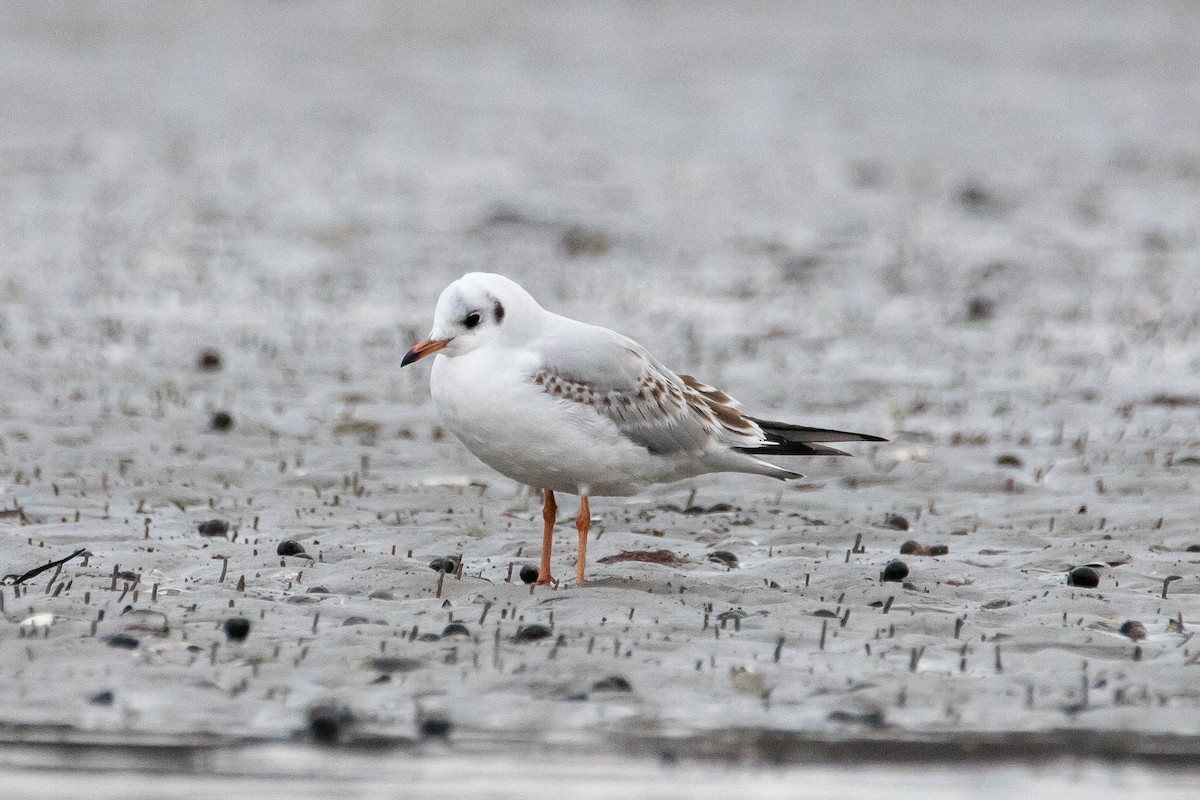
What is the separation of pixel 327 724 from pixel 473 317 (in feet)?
7.54

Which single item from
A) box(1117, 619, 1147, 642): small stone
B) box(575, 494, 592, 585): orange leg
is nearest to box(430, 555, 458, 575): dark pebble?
box(575, 494, 592, 585): orange leg

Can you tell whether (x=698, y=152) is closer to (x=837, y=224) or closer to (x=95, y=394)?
(x=837, y=224)

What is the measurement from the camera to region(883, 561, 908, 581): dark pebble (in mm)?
8328

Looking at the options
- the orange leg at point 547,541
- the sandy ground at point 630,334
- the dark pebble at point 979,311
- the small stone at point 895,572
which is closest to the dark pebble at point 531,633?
the sandy ground at point 630,334

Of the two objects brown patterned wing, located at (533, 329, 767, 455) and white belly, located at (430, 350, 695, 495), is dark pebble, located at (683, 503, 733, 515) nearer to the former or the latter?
brown patterned wing, located at (533, 329, 767, 455)

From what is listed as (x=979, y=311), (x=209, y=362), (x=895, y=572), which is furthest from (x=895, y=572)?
(x=979, y=311)

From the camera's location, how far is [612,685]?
6602 millimetres

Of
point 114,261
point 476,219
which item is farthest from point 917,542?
point 476,219

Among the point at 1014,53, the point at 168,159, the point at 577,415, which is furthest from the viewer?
the point at 1014,53

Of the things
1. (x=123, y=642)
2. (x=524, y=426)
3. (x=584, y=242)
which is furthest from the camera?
(x=584, y=242)

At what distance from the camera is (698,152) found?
2614 cm

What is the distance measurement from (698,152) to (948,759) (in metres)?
20.6

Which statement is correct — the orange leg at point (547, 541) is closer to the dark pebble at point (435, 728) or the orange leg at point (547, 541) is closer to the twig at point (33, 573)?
the dark pebble at point (435, 728)

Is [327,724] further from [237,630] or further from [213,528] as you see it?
[213,528]
